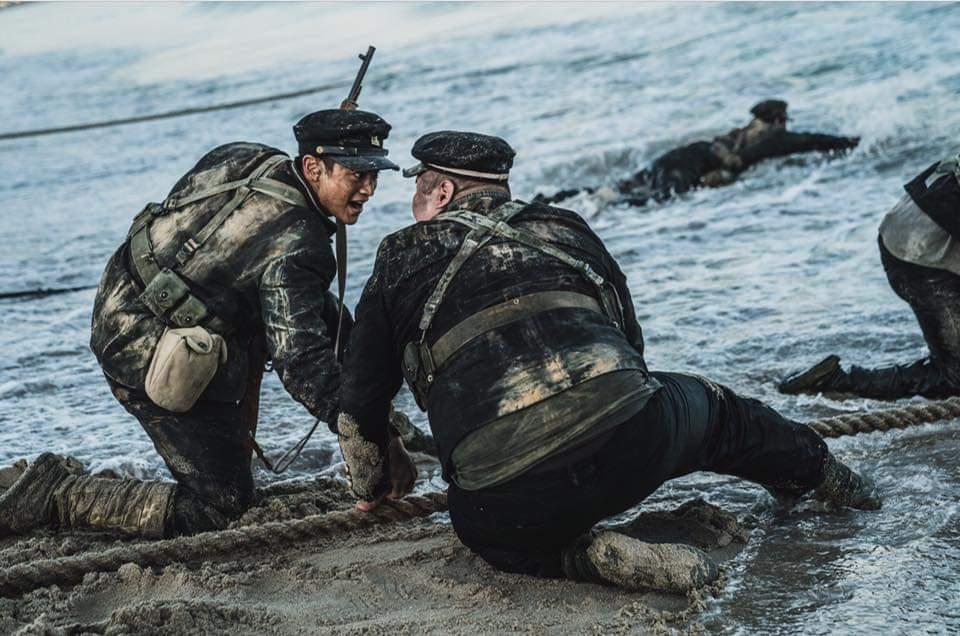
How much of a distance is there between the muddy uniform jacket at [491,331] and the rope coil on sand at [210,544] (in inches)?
28.5

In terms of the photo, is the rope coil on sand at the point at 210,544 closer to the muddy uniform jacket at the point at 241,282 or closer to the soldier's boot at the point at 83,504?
the soldier's boot at the point at 83,504

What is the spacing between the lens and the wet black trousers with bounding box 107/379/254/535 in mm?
4914

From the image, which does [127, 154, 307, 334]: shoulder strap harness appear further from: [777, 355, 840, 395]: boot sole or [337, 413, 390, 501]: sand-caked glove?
[777, 355, 840, 395]: boot sole

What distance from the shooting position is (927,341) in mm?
6328

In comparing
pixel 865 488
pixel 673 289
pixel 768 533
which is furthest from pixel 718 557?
pixel 673 289

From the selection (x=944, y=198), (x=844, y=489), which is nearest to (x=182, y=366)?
(x=844, y=489)

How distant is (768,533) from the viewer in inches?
175

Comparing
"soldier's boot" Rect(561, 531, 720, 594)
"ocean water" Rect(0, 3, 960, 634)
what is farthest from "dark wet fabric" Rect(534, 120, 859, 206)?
"soldier's boot" Rect(561, 531, 720, 594)

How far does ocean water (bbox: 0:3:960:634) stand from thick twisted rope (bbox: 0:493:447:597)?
3.32ft

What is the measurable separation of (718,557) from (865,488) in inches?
25.5

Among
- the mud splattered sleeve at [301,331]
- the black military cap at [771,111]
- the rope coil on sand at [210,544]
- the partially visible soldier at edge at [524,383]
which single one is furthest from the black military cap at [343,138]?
the black military cap at [771,111]

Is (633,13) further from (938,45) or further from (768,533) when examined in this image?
(768,533)

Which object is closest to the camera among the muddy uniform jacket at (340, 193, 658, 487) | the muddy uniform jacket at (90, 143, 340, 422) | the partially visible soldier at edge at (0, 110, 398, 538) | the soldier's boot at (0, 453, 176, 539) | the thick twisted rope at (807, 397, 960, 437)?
the muddy uniform jacket at (340, 193, 658, 487)

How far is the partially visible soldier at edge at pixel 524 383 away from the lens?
12.3ft
